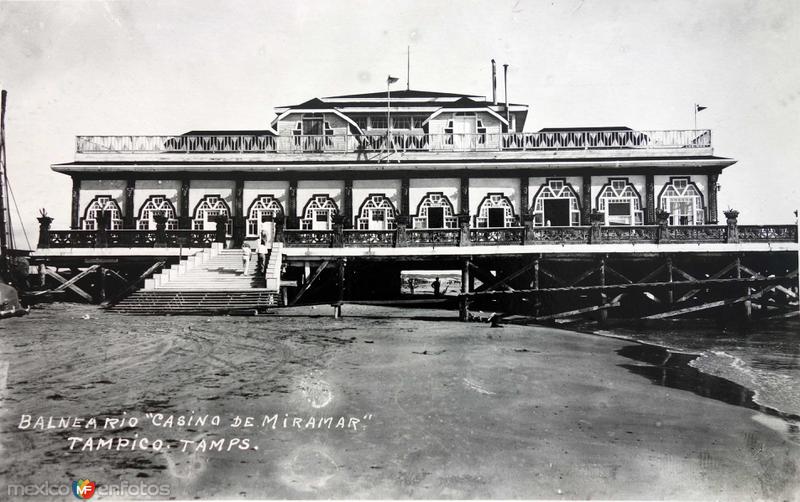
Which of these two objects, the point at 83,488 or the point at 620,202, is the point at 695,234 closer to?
the point at 620,202

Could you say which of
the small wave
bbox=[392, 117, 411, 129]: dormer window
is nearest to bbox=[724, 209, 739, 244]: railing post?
the small wave

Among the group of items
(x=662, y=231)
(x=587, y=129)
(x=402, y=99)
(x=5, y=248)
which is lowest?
(x=5, y=248)

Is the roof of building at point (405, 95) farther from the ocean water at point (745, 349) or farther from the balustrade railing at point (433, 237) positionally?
the ocean water at point (745, 349)

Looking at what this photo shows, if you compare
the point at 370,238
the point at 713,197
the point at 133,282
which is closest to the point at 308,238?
the point at 370,238

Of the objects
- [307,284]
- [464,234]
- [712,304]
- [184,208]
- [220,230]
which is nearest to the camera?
[712,304]

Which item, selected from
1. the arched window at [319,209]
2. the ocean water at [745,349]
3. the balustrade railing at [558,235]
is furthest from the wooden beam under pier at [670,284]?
the arched window at [319,209]

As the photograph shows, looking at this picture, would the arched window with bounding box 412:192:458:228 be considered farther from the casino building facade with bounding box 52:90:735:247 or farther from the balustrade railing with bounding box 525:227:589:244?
the balustrade railing with bounding box 525:227:589:244
